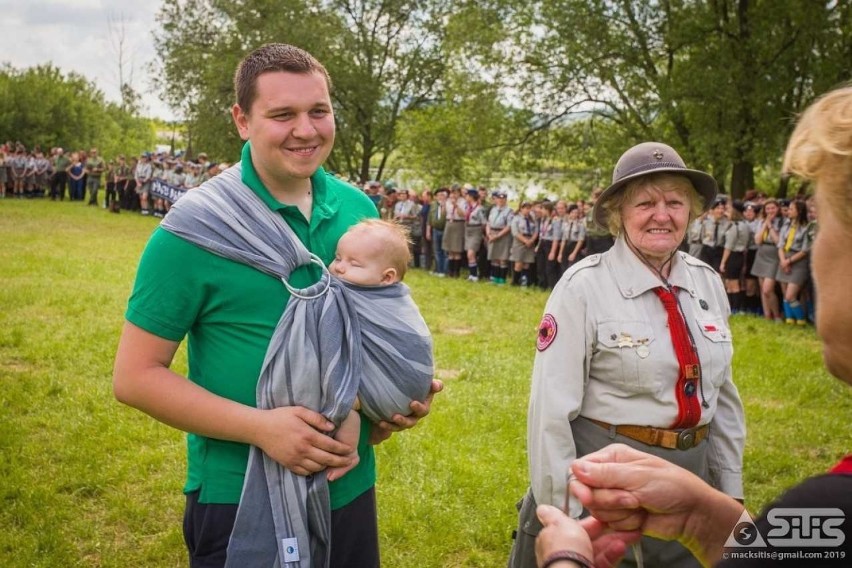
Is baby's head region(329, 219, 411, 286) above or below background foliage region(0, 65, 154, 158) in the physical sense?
below

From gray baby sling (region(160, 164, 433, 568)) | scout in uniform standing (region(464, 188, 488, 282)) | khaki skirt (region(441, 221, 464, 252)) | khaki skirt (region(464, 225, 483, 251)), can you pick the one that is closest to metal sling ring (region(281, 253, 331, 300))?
gray baby sling (region(160, 164, 433, 568))

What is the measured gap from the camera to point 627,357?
275 cm

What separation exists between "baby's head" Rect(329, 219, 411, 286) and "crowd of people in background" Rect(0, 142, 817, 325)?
5699mm

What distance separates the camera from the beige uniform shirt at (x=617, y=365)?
9.02 ft

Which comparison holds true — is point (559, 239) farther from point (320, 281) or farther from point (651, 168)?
point (320, 281)

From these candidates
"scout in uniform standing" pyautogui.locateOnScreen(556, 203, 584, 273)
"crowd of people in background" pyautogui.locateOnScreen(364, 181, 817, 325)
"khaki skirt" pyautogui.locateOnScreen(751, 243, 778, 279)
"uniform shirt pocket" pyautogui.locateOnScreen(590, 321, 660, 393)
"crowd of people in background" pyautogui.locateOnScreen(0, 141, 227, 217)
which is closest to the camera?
"uniform shirt pocket" pyautogui.locateOnScreen(590, 321, 660, 393)

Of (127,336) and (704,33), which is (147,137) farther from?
(127,336)

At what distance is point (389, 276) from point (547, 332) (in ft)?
2.47

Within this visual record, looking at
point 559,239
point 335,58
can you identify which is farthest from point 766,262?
point 335,58

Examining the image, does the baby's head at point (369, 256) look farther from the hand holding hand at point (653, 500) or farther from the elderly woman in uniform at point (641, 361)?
the hand holding hand at point (653, 500)

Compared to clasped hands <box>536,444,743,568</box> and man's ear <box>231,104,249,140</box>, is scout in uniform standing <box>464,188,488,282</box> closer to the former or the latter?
man's ear <box>231,104,249,140</box>

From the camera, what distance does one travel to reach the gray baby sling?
210 cm

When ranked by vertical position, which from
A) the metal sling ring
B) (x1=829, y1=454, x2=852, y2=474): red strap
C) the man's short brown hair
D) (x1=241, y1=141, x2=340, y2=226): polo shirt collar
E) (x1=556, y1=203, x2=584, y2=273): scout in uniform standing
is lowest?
(x1=556, y1=203, x2=584, y2=273): scout in uniform standing

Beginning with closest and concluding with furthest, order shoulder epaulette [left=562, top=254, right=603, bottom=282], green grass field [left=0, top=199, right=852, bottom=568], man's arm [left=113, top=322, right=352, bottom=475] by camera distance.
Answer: man's arm [left=113, top=322, right=352, bottom=475] → shoulder epaulette [left=562, top=254, right=603, bottom=282] → green grass field [left=0, top=199, right=852, bottom=568]
